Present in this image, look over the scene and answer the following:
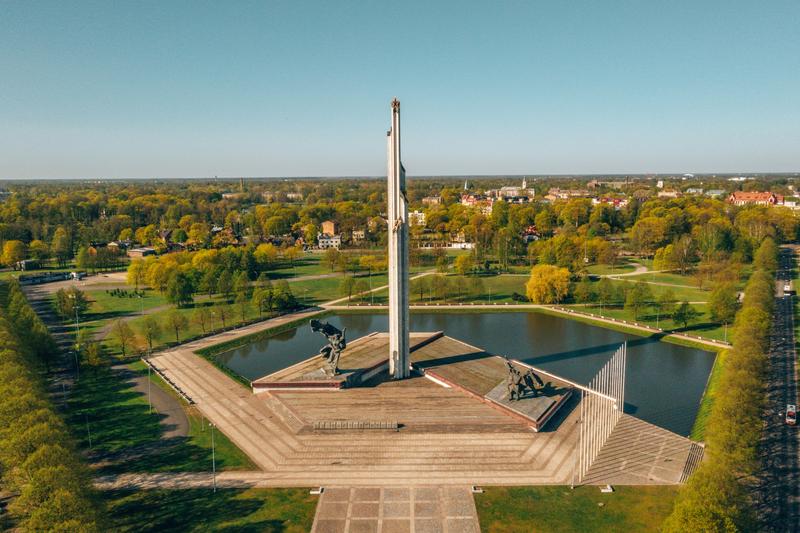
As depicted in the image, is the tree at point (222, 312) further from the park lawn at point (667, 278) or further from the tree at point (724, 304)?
the park lawn at point (667, 278)

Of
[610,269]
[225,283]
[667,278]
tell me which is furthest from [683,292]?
[225,283]

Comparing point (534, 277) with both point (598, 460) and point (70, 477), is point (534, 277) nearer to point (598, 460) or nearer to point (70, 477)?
point (598, 460)

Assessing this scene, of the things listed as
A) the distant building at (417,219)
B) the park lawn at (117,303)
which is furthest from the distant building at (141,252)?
the distant building at (417,219)

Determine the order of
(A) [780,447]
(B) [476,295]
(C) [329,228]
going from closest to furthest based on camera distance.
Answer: (A) [780,447] → (B) [476,295] → (C) [329,228]

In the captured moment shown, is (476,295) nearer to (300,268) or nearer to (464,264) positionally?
(464,264)

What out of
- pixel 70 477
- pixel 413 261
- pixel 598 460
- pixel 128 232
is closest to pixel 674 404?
pixel 598 460

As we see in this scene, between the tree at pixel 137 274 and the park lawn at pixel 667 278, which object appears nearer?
the park lawn at pixel 667 278

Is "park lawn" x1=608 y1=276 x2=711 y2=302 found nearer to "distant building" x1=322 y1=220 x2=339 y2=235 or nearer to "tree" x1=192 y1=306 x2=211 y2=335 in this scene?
"tree" x1=192 y1=306 x2=211 y2=335

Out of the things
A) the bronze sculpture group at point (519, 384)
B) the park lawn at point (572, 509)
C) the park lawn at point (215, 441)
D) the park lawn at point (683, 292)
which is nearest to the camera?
the park lawn at point (572, 509)
